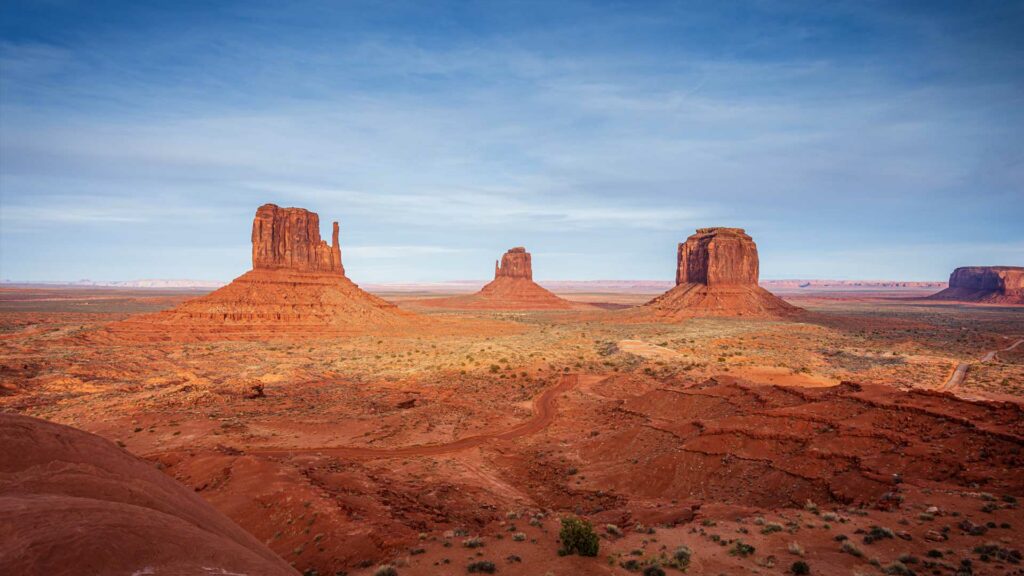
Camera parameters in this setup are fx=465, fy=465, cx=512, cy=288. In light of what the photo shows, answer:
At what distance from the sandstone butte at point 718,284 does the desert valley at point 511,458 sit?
Result: 39.6 m

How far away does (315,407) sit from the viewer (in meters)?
27.3

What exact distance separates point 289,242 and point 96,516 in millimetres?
70183

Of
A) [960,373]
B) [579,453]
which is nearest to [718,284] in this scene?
[960,373]

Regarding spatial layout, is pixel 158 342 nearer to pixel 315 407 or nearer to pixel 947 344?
pixel 315 407

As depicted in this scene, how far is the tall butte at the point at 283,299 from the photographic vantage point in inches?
2234

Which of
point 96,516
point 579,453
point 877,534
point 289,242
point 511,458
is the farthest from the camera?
point 289,242

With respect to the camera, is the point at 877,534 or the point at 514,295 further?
the point at 514,295

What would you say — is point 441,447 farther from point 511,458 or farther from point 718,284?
point 718,284

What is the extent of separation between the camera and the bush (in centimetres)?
1040

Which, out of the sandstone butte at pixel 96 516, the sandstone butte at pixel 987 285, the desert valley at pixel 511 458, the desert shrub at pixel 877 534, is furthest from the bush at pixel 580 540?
the sandstone butte at pixel 987 285

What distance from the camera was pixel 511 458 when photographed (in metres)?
20.1

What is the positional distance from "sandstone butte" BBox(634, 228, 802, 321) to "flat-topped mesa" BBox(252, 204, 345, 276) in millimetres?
58158

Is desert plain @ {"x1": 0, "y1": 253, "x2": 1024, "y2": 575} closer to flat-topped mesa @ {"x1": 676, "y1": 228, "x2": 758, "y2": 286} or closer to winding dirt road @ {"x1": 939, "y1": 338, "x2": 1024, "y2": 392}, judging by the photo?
winding dirt road @ {"x1": 939, "y1": 338, "x2": 1024, "y2": 392}

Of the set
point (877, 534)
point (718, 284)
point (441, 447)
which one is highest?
point (718, 284)
